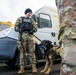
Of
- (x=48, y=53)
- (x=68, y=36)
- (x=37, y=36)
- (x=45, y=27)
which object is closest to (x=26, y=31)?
(x=48, y=53)

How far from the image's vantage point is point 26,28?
6938 mm

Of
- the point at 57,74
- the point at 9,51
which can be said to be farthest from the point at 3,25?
the point at 57,74

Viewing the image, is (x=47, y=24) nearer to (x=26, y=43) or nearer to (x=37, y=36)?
(x=37, y=36)

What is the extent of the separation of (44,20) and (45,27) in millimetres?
259

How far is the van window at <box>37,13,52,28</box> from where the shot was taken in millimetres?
8737

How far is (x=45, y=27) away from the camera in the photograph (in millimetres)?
8961

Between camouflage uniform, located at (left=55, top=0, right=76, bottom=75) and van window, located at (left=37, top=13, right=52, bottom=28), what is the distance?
6.61 meters

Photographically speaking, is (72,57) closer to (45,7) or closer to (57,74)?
(57,74)

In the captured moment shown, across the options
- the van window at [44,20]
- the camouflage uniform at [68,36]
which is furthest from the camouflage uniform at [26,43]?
the camouflage uniform at [68,36]

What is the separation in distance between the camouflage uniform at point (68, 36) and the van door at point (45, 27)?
6421 millimetres

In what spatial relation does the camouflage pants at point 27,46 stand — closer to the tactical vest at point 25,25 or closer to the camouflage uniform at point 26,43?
the camouflage uniform at point 26,43

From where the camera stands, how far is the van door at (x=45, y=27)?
8.68 metres

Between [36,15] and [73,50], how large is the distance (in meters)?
6.77

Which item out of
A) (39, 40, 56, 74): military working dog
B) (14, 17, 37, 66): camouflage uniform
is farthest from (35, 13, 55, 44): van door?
(14, 17, 37, 66): camouflage uniform
